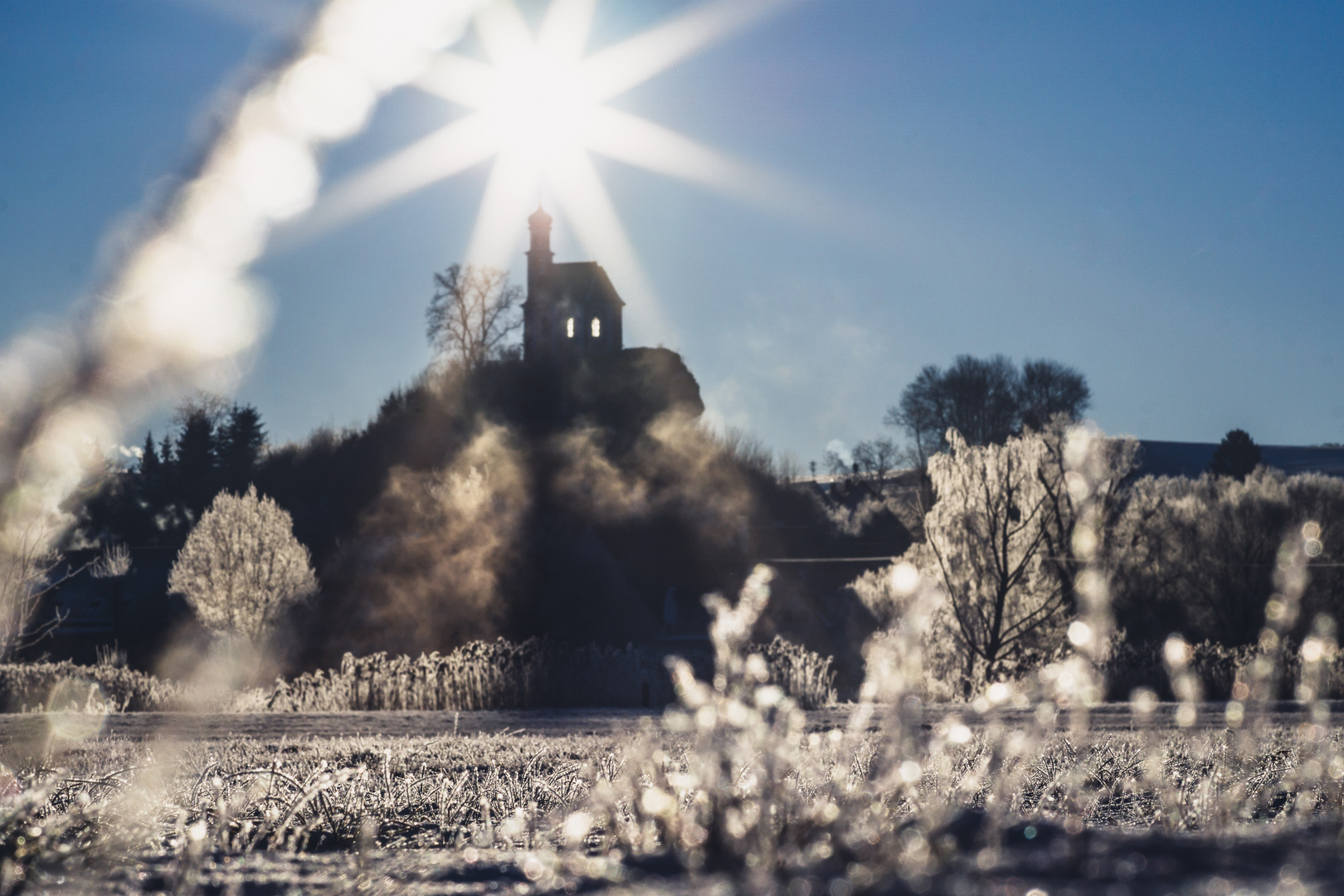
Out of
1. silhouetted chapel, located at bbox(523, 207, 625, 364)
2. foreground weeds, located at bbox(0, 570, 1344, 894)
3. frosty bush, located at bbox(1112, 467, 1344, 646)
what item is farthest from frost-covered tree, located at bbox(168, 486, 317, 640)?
silhouetted chapel, located at bbox(523, 207, 625, 364)

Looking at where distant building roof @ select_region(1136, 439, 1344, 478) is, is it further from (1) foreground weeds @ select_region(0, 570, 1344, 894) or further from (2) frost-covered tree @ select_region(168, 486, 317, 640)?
(1) foreground weeds @ select_region(0, 570, 1344, 894)

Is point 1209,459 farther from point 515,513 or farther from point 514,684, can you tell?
point 514,684

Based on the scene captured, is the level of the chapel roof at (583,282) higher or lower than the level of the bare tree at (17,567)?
higher

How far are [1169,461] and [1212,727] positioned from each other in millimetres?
84628

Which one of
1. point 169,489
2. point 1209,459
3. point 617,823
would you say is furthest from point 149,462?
point 1209,459

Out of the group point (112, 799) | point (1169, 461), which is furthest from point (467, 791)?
point (1169, 461)

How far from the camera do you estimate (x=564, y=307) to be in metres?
68.8

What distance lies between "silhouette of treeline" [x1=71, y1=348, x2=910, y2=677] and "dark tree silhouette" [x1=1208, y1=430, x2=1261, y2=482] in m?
17.1

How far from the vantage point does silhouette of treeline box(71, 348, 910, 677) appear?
32.1m

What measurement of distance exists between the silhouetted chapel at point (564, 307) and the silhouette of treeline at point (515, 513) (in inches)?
531

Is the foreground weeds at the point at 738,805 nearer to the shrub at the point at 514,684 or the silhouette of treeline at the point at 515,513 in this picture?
the shrub at the point at 514,684

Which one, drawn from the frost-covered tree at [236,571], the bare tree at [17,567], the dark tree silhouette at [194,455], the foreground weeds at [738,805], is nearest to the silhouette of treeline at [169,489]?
the dark tree silhouette at [194,455]

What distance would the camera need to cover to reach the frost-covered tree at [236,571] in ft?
96.4

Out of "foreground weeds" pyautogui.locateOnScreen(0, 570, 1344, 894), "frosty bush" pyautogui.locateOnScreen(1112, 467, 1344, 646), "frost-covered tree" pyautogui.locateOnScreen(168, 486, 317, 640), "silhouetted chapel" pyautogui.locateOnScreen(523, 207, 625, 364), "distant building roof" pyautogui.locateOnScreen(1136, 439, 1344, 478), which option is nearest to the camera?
"foreground weeds" pyautogui.locateOnScreen(0, 570, 1344, 894)
